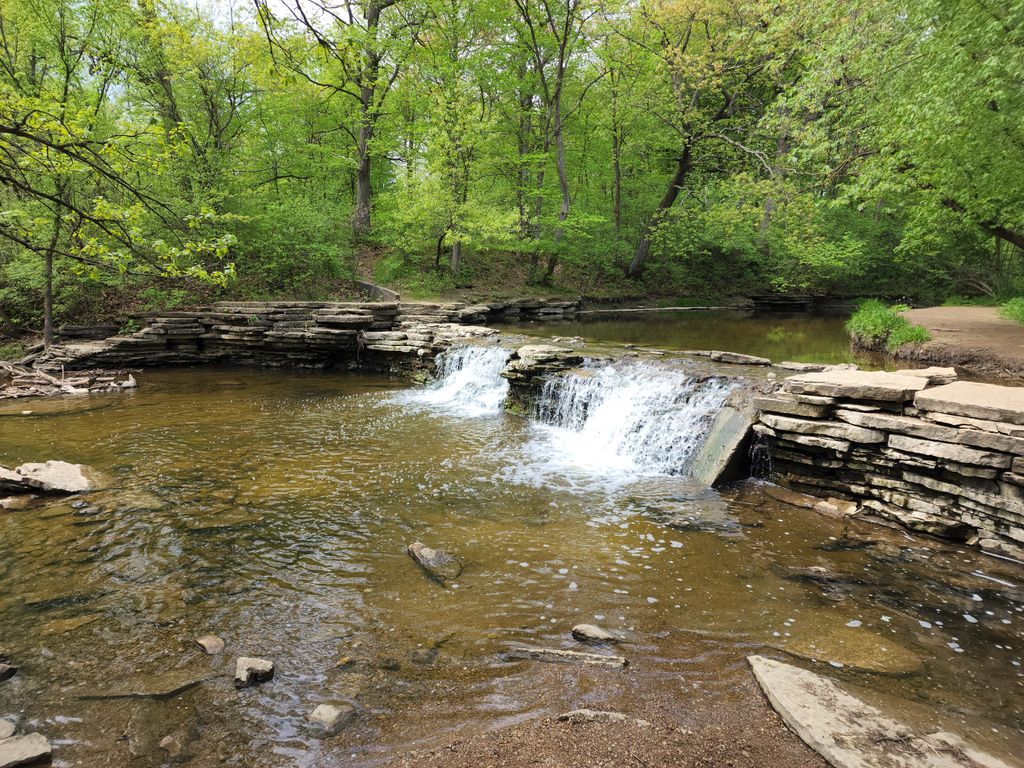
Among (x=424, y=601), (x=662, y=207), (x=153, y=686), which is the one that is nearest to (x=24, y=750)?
(x=153, y=686)

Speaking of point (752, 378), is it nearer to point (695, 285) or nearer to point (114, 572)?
point (114, 572)

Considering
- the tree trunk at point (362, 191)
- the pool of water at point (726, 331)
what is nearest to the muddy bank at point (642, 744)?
the pool of water at point (726, 331)

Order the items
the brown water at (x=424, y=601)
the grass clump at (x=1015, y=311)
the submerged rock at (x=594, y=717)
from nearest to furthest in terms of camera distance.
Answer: the submerged rock at (x=594, y=717) → the brown water at (x=424, y=601) → the grass clump at (x=1015, y=311)

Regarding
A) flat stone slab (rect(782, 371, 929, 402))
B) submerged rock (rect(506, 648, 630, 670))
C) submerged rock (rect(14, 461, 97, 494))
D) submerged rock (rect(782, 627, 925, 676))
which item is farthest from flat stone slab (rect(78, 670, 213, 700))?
flat stone slab (rect(782, 371, 929, 402))

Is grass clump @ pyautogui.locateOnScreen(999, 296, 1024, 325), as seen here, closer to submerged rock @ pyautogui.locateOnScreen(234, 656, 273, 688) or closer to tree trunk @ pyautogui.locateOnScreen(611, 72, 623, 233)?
tree trunk @ pyautogui.locateOnScreen(611, 72, 623, 233)

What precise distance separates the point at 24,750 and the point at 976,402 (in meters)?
7.64

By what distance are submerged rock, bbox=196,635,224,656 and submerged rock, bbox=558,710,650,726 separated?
2.28 metres

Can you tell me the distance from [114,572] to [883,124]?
14.2 meters

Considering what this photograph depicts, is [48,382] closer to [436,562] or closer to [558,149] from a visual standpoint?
[436,562]

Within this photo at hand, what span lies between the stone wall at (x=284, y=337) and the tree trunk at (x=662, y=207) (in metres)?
12.5

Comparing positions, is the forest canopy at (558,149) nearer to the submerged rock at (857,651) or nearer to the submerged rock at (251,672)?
the submerged rock at (251,672)

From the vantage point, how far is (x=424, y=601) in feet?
13.2

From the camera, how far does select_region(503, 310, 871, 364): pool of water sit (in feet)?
42.3

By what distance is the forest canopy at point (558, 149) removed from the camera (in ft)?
29.8
